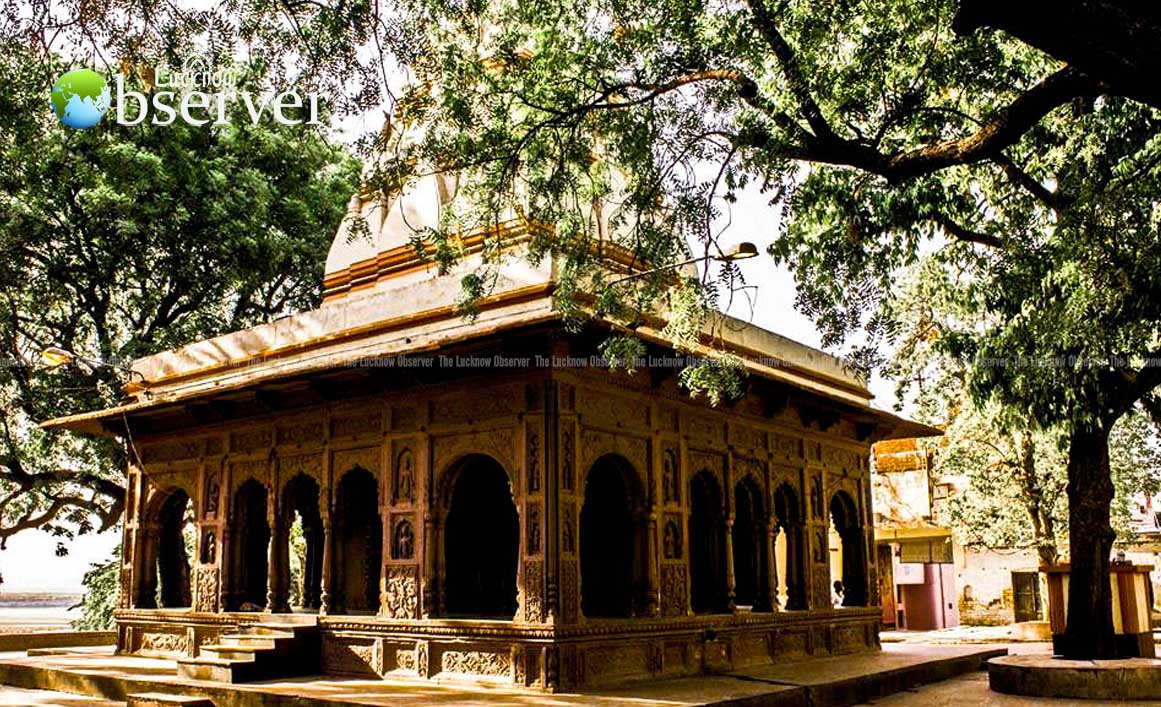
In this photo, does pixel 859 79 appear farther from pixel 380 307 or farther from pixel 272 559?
pixel 272 559

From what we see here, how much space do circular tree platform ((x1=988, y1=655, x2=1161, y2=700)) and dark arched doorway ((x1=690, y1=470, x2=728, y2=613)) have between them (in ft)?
11.1

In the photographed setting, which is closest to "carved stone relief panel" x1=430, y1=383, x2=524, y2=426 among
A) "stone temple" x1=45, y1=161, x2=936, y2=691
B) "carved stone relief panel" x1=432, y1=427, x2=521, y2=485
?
"stone temple" x1=45, y1=161, x2=936, y2=691

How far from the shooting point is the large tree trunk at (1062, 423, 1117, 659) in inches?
465

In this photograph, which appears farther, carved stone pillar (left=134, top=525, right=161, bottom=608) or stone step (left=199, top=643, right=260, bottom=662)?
carved stone pillar (left=134, top=525, right=161, bottom=608)

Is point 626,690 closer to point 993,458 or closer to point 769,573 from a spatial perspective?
point 769,573

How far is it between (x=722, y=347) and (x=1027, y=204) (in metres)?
3.79

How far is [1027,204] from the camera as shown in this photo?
1159 cm

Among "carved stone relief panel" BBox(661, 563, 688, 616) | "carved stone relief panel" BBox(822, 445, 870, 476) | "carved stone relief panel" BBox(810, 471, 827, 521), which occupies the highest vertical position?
"carved stone relief panel" BBox(822, 445, 870, 476)

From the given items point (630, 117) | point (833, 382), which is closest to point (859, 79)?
point (630, 117)

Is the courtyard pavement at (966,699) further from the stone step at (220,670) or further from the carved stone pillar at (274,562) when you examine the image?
the carved stone pillar at (274,562)

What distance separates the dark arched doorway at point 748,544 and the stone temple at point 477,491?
47 mm

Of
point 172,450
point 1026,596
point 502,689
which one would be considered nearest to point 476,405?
point 502,689

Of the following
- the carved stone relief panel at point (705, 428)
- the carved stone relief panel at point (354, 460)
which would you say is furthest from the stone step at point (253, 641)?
the carved stone relief panel at point (705, 428)

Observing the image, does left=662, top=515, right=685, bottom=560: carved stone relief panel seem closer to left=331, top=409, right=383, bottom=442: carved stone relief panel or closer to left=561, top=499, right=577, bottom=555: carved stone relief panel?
left=561, top=499, right=577, bottom=555: carved stone relief panel
